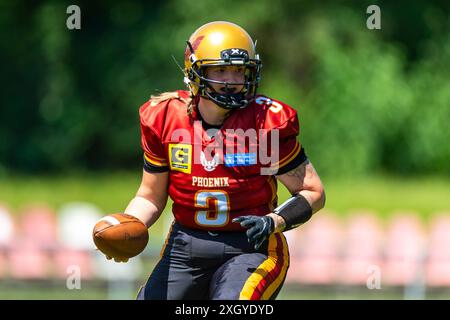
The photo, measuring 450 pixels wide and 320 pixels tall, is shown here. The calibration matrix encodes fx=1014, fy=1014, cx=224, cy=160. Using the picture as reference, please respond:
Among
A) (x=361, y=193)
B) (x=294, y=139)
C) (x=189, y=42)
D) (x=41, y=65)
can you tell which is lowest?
(x=361, y=193)

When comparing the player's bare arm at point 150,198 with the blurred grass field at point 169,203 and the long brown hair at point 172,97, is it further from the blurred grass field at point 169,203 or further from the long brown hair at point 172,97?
the blurred grass field at point 169,203

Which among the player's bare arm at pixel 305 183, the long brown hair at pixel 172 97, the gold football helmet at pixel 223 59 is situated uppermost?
the gold football helmet at pixel 223 59

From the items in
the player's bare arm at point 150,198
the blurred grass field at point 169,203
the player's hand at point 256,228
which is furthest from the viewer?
the blurred grass field at point 169,203

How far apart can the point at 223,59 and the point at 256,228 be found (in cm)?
89

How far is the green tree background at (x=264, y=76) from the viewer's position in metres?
23.4

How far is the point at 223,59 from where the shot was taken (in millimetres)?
5086

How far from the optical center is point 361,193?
19.9 meters

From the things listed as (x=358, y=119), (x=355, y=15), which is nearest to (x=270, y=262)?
(x=358, y=119)

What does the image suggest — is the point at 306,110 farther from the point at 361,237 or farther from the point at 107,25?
the point at 361,237

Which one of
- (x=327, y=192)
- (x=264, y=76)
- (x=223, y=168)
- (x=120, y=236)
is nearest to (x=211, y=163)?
(x=223, y=168)

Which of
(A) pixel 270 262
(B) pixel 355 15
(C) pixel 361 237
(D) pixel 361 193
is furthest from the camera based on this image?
(B) pixel 355 15

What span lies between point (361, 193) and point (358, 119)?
3.68 metres

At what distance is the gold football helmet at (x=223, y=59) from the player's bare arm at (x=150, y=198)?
494 millimetres

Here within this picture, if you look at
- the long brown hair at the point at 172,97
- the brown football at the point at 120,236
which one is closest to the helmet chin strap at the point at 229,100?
the long brown hair at the point at 172,97
